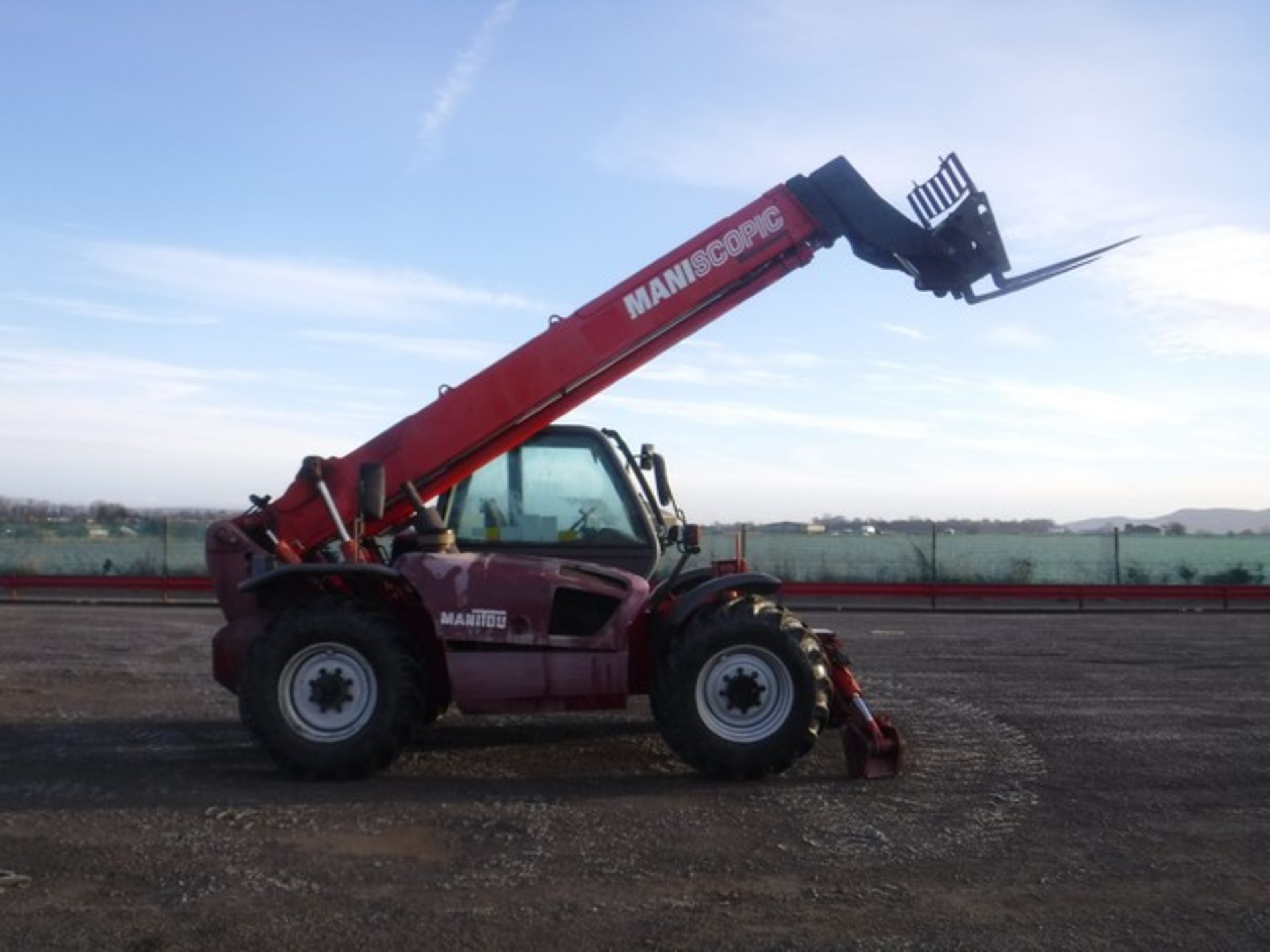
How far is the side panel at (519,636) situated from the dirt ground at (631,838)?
1.72 feet

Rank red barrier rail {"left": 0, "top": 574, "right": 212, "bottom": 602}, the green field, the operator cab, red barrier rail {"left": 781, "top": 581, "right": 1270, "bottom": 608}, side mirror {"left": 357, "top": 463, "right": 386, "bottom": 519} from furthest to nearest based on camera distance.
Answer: the green field → red barrier rail {"left": 0, "top": 574, "right": 212, "bottom": 602} → red barrier rail {"left": 781, "top": 581, "right": 1270, "bottom": 608} → the operator cab → side mirror {"left": 357, "top": 463, "right": 386, "bottom": 519}

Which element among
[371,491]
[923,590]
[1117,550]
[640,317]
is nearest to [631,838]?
[371,491]

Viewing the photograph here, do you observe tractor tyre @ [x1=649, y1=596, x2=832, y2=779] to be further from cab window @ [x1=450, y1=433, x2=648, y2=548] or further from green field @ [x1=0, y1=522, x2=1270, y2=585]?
green field @ [x1=0, y1=522, x2=1270, y2=585]

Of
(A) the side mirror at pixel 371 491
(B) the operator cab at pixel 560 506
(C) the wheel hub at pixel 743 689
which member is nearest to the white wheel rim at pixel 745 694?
(C) the wheel hub at pixel 743 689

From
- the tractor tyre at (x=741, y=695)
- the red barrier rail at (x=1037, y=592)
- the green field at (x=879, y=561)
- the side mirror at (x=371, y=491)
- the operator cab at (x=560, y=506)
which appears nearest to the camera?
the tractor tyre at (x=741, y=695)

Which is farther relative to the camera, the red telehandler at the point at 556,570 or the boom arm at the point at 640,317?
the boom arm at the point at 640,317

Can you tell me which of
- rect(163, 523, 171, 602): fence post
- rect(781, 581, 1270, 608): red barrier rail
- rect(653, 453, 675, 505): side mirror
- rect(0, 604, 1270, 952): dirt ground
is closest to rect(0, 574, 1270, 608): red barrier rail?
rect(781, 581, 1270, 608): red barrier rail

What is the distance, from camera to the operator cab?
9.58 meters

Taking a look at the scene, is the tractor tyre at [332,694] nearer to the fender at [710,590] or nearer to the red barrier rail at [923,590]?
the fender at [710,590]

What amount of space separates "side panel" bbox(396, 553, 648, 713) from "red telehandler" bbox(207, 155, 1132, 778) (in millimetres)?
13

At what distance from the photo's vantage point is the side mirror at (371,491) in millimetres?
9273

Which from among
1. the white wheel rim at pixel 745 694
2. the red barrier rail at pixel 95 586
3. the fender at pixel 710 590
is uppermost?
the fender at pixel 710 590

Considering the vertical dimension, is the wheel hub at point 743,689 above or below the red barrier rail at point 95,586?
below

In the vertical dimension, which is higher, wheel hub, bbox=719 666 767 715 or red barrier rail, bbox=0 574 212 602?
red barrier rail, bbox=0 574 212 602
